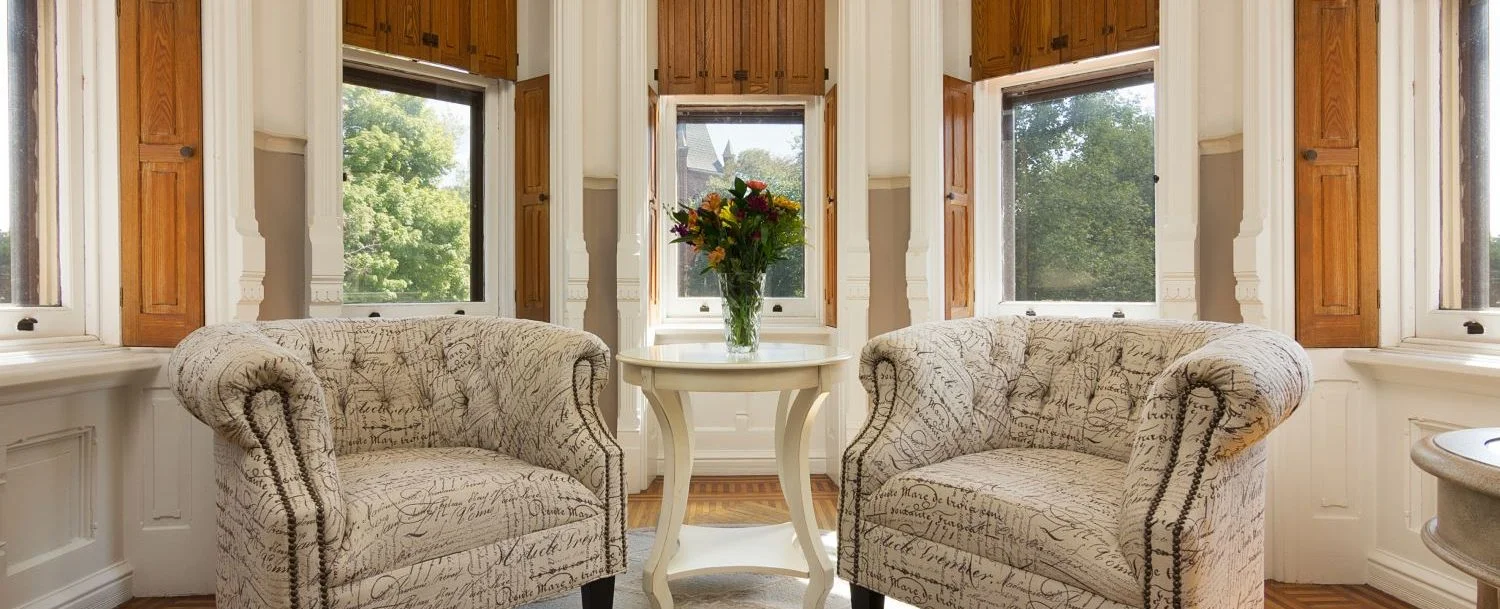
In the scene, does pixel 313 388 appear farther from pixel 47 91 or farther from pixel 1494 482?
pixel 1494 482

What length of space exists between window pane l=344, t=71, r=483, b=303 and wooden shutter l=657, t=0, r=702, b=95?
91 centimetres

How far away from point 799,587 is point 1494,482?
1846 mm

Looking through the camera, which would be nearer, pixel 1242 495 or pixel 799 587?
pixel 1242 495

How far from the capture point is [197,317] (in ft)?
8.37

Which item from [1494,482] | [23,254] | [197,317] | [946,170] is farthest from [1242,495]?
[23,254]

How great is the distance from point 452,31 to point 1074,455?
3.04 meters

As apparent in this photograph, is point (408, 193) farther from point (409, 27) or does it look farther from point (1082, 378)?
point (1082, 378)

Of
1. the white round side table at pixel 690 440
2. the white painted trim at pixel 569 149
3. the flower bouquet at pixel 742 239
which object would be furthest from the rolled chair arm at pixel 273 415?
the white painted trim at pixel 569 149

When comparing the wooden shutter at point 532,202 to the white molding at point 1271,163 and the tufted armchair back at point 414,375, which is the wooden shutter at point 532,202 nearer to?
the tufted armchair back at point 414,375

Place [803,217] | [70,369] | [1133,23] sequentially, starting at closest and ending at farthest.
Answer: [70,369] < [1133,23] < [803,217]

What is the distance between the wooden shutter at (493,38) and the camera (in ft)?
11.8

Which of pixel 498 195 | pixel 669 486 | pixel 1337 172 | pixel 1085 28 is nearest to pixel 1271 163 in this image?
pixel 1337 172

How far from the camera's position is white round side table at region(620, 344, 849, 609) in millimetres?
2164

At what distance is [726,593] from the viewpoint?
243cm
